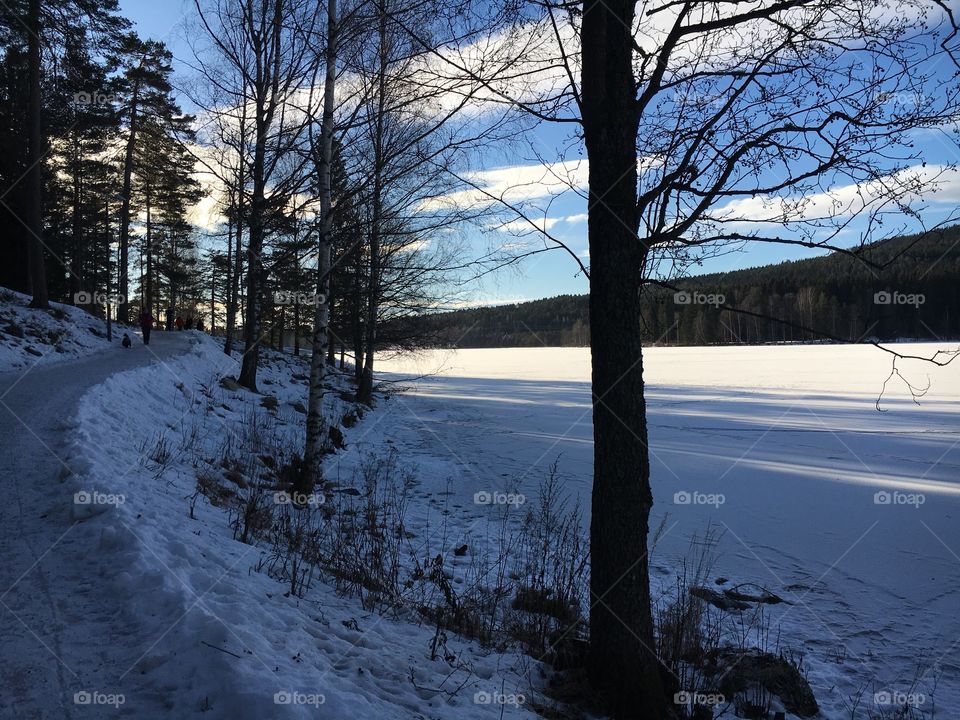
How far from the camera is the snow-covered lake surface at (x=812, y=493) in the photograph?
5.33 metres

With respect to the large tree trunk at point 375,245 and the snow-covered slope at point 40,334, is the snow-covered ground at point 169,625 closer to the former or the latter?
the large tree trunk at point 375,245

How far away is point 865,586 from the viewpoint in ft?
21.6

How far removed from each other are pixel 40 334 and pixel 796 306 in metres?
55.4

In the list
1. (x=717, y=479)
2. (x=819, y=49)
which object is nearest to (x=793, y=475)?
(x=717, y=479)

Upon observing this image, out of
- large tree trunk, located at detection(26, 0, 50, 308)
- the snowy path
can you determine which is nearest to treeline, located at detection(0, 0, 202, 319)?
large tree trunk, located at detection(26, 0, 50, 308)

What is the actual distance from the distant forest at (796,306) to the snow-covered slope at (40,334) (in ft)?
32.1

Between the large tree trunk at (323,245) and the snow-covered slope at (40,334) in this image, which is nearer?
the large tree trunk at (323,245)

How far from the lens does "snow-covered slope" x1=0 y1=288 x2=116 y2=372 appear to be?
13539 millimetres

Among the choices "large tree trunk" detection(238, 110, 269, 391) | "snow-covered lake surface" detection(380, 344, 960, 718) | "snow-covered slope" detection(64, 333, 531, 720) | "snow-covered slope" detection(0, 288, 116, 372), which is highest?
"large tree trunk" detection(238, 110, 269, 391)

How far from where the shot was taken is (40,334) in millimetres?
16094

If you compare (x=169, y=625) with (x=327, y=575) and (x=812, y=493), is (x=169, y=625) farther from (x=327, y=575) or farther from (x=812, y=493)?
(x=812, y=493)

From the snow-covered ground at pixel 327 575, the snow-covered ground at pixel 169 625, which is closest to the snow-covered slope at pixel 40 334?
the snow-covered ground at pixel 327 575

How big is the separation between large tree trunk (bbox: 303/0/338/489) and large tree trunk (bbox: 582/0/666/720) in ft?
14.1

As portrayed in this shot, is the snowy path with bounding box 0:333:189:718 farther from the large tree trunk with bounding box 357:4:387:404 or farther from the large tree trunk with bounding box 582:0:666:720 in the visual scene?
the large tree trunk with bounding box 357:4:387:404
